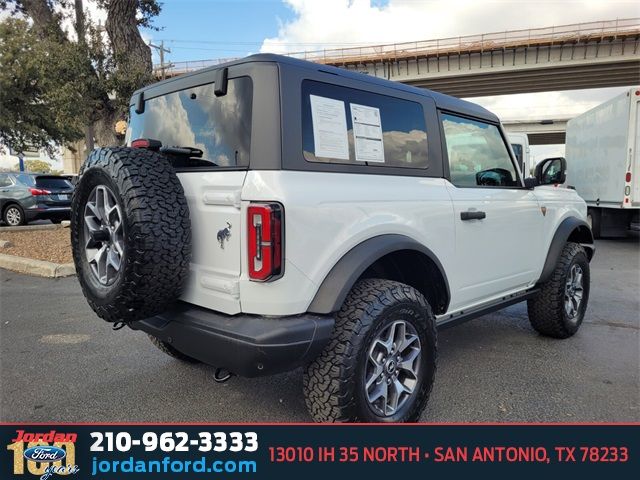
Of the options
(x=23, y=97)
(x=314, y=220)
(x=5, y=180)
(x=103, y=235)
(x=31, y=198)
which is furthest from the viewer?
(x=23, y=97)

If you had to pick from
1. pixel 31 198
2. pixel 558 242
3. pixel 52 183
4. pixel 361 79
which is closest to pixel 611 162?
pixel 558 242

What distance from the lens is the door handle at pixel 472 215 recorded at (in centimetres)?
307

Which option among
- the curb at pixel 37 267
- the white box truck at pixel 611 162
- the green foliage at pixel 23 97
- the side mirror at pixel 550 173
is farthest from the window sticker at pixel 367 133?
the white box truck at pixel 611 162

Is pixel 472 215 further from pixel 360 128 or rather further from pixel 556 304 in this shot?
pixel 556 304

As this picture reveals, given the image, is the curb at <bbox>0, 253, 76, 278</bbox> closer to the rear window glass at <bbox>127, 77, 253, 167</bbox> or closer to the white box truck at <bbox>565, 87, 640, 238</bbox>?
the rear window glass at <bbox>127, 77, 253, 167</bbox>

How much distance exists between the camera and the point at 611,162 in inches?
419

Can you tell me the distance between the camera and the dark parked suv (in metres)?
11.6

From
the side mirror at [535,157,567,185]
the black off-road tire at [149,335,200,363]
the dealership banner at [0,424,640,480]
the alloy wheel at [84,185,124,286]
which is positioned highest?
the side mirror at [535,157,567,185]

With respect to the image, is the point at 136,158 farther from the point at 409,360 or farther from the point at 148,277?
the point at 409,360

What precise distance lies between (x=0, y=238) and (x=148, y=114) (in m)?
7.93

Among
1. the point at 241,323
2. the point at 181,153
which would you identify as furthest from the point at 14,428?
the point at 181,153

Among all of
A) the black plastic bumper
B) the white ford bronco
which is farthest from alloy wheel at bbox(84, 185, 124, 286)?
the black plastic bumper

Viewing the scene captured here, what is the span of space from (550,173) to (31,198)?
12.0 metres

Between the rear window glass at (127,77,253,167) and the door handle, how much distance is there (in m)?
1.58
